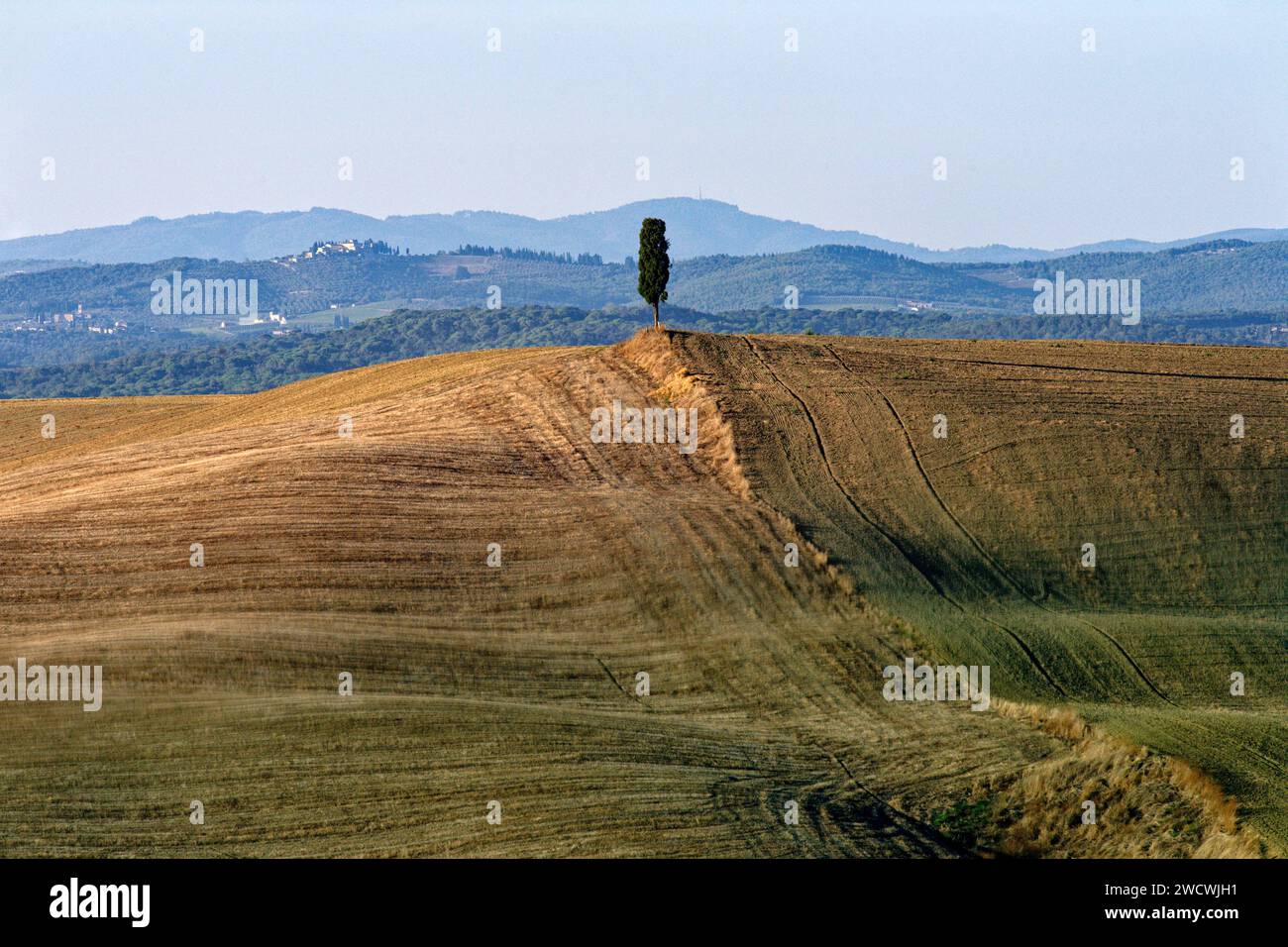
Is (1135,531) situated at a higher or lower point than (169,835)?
higher

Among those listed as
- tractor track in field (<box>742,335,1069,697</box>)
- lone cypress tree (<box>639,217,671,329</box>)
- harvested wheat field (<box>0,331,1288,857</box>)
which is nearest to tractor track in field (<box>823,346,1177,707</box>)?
harvested wheat field (<box>0,331,1288,857</box>)

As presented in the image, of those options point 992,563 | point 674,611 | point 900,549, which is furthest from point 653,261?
point 674,611

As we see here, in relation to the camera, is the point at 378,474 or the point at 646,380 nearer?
the point at 378,474

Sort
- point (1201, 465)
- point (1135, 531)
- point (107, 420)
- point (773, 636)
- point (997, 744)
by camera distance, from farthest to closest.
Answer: point (107, 420), point (1201, 465), point (1135, 531), point (773, 636), point (997, 744)

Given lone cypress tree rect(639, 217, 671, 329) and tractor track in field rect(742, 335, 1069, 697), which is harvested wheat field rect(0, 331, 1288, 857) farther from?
lone cypress tree rect(639, 217, 671, 329)

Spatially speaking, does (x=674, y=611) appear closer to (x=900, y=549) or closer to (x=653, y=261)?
(x=900, y=549)

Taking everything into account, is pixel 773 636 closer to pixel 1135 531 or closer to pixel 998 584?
pixel 998 584
